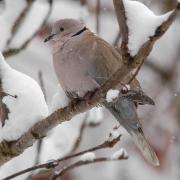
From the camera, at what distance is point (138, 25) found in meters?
1.77

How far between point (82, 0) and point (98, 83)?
0.77 m

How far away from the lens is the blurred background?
3074mm

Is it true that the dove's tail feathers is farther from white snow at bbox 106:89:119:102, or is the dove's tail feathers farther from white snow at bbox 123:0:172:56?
white snow at bbox 123:0:172:56

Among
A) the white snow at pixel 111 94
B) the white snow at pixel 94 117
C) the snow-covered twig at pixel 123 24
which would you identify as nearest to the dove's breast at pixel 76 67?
the white snow at pixel 111 94

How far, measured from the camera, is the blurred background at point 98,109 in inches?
121

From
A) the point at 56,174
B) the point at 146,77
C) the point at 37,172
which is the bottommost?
the point at 146,77

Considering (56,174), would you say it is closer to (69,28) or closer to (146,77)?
(69,28)

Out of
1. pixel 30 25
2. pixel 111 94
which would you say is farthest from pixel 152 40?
pixel 30 25

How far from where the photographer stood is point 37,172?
2578 mm

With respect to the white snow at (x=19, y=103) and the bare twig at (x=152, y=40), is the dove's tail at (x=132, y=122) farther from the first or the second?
the bare twig at (x=152, y=40)

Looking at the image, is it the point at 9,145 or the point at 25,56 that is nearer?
the point at 9,145

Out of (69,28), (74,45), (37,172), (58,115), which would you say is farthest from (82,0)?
(58,115)

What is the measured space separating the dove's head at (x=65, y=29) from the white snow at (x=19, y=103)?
0.51 metres

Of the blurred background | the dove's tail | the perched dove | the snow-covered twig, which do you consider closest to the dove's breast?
the perched dove
